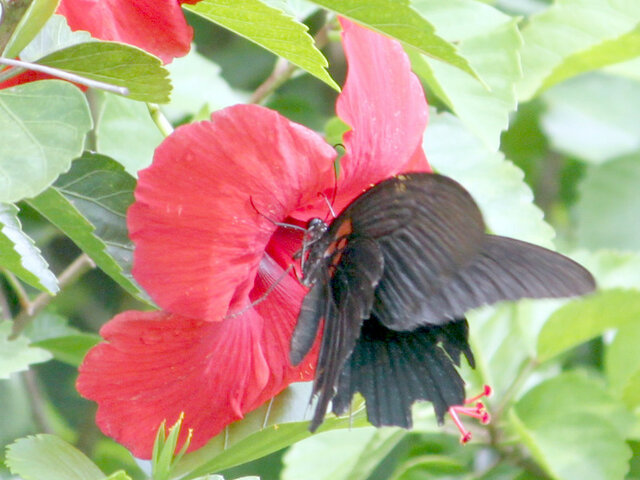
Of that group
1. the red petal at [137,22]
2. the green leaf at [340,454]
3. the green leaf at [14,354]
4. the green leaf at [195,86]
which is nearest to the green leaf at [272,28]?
the red petal at [137,22]

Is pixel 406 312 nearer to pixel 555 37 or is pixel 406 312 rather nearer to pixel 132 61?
pixel 132 61

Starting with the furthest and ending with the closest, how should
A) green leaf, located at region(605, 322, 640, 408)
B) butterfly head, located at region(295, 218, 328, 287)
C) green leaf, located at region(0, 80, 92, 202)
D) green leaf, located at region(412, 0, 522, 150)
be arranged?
green leaf, located at region(605, 322, 640, 408) < green leaf, located at region(412, 0, 522, 150) < butterfly head, located at region(295, 218, 328, 287) < green leaf, located at region(0, 80, 92, 202)

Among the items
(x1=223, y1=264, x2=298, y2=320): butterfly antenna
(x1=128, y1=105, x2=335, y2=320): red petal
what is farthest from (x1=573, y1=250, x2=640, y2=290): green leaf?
(x1=128, y1=105, x2=335, y2=320): red petal

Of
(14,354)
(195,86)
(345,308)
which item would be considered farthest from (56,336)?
(345,308)

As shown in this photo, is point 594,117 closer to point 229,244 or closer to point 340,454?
point 340,454

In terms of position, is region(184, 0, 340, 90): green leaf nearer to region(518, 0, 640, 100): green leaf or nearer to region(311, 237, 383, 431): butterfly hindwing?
region(311, 237, 383, 431): butterfly hindwing

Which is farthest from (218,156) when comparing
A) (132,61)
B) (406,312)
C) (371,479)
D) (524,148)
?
(524,148)
